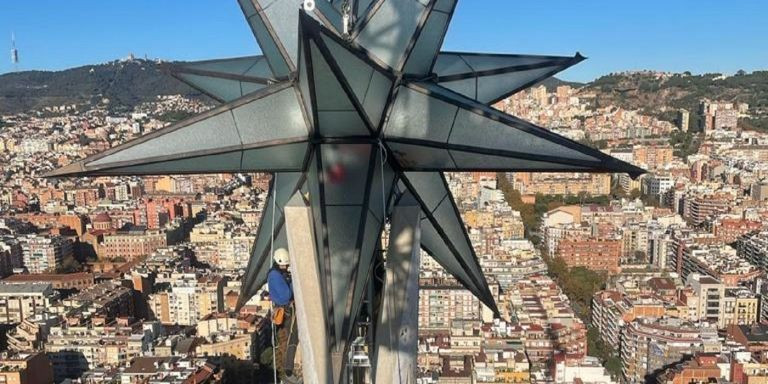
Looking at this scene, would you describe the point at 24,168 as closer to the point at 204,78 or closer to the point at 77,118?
the point at 77,118

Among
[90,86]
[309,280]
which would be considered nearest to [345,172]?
[309,280]

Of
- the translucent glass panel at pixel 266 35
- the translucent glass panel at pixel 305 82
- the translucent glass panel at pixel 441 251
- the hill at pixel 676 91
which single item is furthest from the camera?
the hill at pixel 676 91

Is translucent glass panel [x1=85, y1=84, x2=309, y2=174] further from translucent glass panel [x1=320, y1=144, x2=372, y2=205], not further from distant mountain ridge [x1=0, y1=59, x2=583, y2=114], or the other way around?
distant mountain ridge [x1=0, y1=59, x2=583, y2=114]

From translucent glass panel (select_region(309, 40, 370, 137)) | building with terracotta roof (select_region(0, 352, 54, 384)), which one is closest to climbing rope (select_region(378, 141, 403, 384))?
translucent glass panel (select_region(309, 40, 370, 137))

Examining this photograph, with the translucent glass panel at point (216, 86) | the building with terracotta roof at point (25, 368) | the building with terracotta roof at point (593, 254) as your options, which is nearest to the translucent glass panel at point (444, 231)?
the translucent glass panel at point (216, 86)

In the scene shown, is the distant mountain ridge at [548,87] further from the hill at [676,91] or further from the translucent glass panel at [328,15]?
the translucent glass panel at [328,15]

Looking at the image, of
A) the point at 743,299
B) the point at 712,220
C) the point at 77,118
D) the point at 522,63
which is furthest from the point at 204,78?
the point at 77,118
